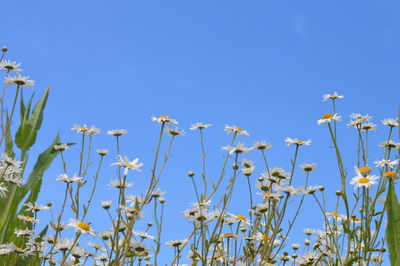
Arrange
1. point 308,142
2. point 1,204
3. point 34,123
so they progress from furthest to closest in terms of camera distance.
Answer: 1. point 34,123
2. point 1,204
3. point 308,142

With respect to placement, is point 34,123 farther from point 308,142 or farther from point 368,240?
point 368,240

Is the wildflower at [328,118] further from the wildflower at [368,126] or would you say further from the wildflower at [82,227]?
the wildflower at [82,227]

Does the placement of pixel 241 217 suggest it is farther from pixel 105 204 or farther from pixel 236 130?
pixel 105 204

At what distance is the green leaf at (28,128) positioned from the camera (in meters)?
4.39

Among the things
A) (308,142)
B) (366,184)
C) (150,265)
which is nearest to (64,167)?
(150,265)

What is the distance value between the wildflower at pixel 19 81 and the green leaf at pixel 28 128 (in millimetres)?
1283

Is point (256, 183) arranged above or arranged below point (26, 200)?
below

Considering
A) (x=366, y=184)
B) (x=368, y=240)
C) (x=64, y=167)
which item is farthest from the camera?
(x=64, y=167)

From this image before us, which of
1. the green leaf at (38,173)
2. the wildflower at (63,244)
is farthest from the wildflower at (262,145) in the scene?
the green leaf at (38,173)

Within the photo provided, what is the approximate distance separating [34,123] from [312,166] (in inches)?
105

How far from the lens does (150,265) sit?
3.29 metres

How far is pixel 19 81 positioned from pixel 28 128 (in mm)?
1332

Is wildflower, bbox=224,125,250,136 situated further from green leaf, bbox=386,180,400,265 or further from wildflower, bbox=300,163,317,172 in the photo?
green leaf, bbox=386,180,400,265

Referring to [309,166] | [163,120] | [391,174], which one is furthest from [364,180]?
[163,120]
